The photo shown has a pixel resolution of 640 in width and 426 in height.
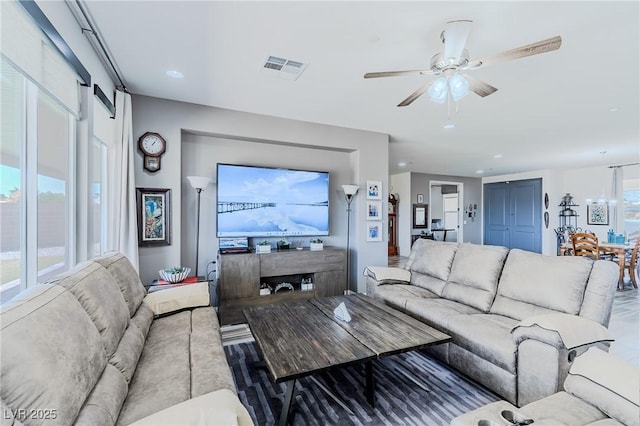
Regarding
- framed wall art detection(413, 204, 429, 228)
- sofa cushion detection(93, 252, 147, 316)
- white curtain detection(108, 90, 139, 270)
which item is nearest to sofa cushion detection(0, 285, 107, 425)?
sofa cushion detection(93, 252, 147, 316)

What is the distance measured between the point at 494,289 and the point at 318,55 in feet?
8.56

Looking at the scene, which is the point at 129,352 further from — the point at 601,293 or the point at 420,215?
the point at 420,215

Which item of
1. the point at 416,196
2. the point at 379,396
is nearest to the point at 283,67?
the point at 379,396

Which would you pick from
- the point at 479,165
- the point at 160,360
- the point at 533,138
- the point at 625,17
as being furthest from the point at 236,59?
the point at 479,165

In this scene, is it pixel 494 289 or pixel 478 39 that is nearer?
pixel 478 39

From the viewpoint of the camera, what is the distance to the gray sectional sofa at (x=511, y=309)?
1790 millimetres

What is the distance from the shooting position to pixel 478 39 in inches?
83.7

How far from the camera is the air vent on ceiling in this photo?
251cm

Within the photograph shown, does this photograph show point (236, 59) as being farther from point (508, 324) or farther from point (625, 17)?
point (508, 324)

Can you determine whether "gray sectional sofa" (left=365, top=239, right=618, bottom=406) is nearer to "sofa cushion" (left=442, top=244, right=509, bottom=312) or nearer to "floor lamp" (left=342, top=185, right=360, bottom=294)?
"sofa cushion" (left=442, top=244, right=509, bottom=312)

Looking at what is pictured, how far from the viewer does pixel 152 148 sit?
329cm

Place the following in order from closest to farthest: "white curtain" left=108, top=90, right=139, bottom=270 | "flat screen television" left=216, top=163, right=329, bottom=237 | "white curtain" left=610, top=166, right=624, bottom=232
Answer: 1. "white curtain" left=108, top=90, right=139, bottom=270
2. "flat screen television" left=216, top=163, right=329, bottom=237
3. "white curtain" left=610, top=166, right=624, bottom=232

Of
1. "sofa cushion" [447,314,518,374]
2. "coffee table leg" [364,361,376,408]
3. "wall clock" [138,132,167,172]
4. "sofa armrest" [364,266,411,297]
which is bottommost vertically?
"coffee table leg" [364,361,376,408]

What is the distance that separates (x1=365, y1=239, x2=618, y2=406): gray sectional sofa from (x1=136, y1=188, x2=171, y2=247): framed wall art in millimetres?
2499
